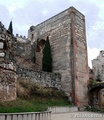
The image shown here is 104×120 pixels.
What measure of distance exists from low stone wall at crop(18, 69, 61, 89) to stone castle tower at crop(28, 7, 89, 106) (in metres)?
0.73

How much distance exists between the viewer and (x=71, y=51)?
17.1m

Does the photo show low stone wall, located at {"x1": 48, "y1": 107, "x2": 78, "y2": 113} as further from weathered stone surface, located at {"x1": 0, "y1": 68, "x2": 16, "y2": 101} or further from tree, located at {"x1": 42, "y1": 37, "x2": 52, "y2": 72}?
weathered stone surface, located at {"x1": 0, "y1": 68, "x2": 16, "y2": 101}

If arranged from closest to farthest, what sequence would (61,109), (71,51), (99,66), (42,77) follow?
1. (61,109)
2. (42,77)
3. (71,51)
4. (99,66)

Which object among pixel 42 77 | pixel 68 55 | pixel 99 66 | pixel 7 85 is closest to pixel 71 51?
pixel 68 55

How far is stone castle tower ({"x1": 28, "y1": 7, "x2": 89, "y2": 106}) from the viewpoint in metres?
16.4

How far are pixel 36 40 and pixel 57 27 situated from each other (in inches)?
158

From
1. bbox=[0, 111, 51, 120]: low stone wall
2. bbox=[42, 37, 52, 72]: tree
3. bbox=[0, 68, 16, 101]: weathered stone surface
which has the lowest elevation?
bbox=[0, 111, 51, 120]: low stone wall

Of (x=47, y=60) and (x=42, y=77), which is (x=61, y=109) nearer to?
(x=42, y=77)

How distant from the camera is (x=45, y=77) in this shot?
15.1 metres

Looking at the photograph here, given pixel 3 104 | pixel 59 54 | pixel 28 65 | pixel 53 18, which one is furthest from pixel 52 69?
pixel 3 104

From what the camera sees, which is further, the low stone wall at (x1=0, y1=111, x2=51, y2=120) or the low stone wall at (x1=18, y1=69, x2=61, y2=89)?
the low stone wall at (x1=18, y1=69, x2=61, y2=89)

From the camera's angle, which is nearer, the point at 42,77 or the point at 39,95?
the point at 39,95

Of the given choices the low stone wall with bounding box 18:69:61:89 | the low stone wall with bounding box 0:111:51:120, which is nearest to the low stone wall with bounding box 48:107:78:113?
the low stone wall with bounding box 18:69:61:89

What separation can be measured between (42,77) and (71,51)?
420 cm
